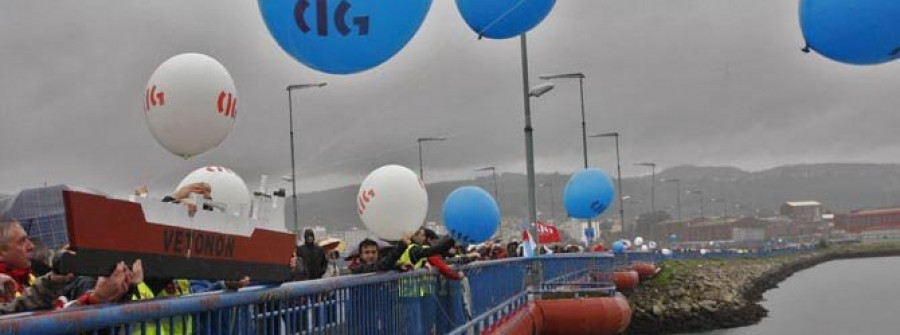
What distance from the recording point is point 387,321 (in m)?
8.32

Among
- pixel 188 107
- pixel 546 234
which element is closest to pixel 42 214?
pixel 188 107

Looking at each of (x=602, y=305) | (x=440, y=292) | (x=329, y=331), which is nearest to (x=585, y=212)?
(x=602, y=305)

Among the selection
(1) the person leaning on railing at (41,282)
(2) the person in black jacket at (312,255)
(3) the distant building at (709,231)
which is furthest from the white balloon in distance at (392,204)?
(3) the distant building at (709,231)

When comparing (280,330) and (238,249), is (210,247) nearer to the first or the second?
(238,249)

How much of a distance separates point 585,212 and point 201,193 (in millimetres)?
20810

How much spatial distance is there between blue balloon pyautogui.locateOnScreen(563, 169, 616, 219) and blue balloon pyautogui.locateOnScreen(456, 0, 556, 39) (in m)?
15.5

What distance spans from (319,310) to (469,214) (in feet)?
35.8

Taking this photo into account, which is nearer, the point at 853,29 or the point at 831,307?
the point at 853,29

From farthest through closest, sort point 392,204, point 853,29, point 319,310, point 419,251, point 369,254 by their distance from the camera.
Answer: point 392,204 → point 419,251 → point 369,254 → point 853,29 → point 319,310

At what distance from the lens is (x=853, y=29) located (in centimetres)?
751

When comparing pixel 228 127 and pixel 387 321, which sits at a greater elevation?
pixel 228 127

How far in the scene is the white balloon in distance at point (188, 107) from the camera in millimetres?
8383

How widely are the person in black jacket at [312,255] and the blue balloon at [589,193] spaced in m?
14.6

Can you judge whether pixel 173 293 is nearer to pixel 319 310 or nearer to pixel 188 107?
pixel 319 310
